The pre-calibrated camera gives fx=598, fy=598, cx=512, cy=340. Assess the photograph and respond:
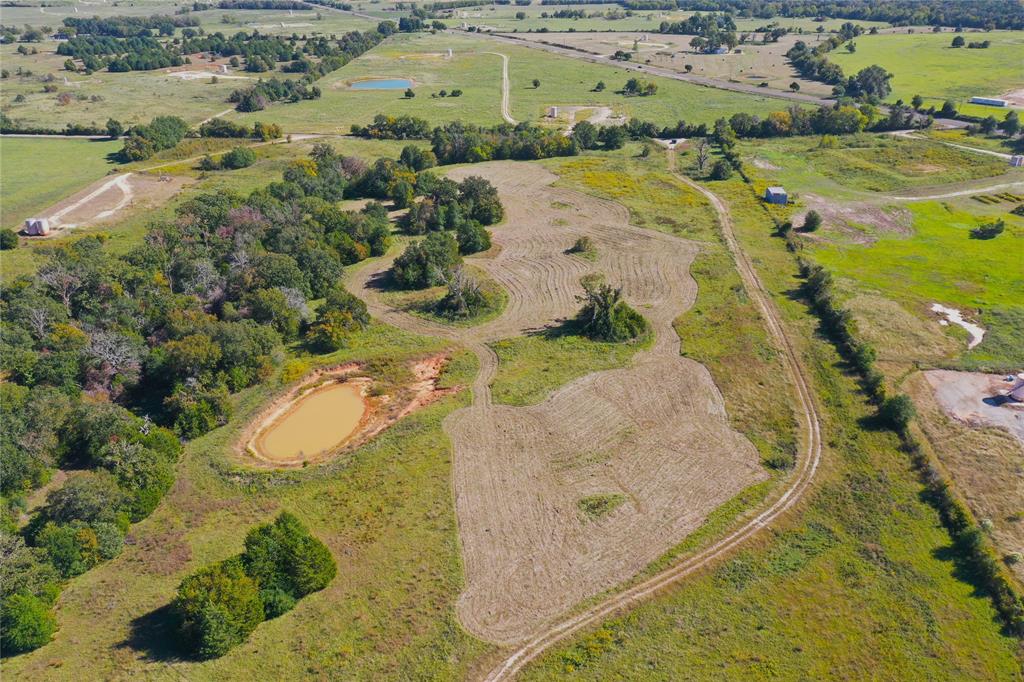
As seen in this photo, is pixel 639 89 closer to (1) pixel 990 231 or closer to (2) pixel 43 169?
(1) pixel 990 231

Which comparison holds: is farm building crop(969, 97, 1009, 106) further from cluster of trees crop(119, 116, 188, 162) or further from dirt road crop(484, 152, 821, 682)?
cluster of trees crop(119, 116, 188, 162)

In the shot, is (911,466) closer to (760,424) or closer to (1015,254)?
(760,424)

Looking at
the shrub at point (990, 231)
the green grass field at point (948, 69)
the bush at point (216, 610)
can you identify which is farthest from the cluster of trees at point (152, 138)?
the green grass field at point (948, 69)

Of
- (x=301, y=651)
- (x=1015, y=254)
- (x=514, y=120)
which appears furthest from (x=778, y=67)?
(x=301, y=651)

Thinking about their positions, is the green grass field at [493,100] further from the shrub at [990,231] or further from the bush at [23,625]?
the bush at [23,625]

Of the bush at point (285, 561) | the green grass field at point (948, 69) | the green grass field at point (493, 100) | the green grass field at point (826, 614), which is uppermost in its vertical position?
the green grass field at point (948, 69)

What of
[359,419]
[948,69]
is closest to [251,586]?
[359,419]
